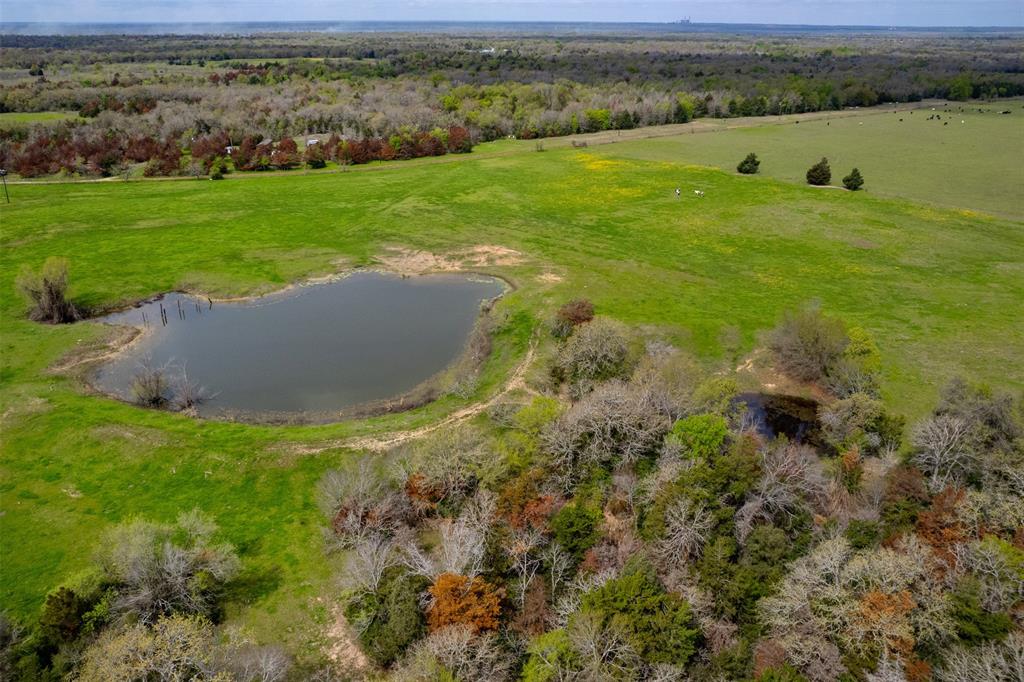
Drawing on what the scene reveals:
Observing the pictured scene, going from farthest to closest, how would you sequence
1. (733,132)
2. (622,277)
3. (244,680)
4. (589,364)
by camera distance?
(733,132), (622,277), (589,364), (244,680)

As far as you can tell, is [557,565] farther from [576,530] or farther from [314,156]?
[314,156]

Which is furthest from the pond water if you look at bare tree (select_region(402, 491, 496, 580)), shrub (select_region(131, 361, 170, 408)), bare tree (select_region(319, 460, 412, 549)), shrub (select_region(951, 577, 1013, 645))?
shrub (select_region(951, 577, 1013, 645))

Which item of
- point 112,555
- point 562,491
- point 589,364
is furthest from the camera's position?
point 589,364

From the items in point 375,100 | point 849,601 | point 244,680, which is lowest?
point 244,680

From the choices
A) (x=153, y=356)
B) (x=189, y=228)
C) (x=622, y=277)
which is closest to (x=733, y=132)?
(x=622, y=277)

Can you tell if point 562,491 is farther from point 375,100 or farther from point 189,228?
point 375,100

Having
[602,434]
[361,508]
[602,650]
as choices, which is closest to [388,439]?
[361,508]

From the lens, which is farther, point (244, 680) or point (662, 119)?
Result: point (662, 119)

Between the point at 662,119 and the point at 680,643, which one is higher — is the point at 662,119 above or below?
above
